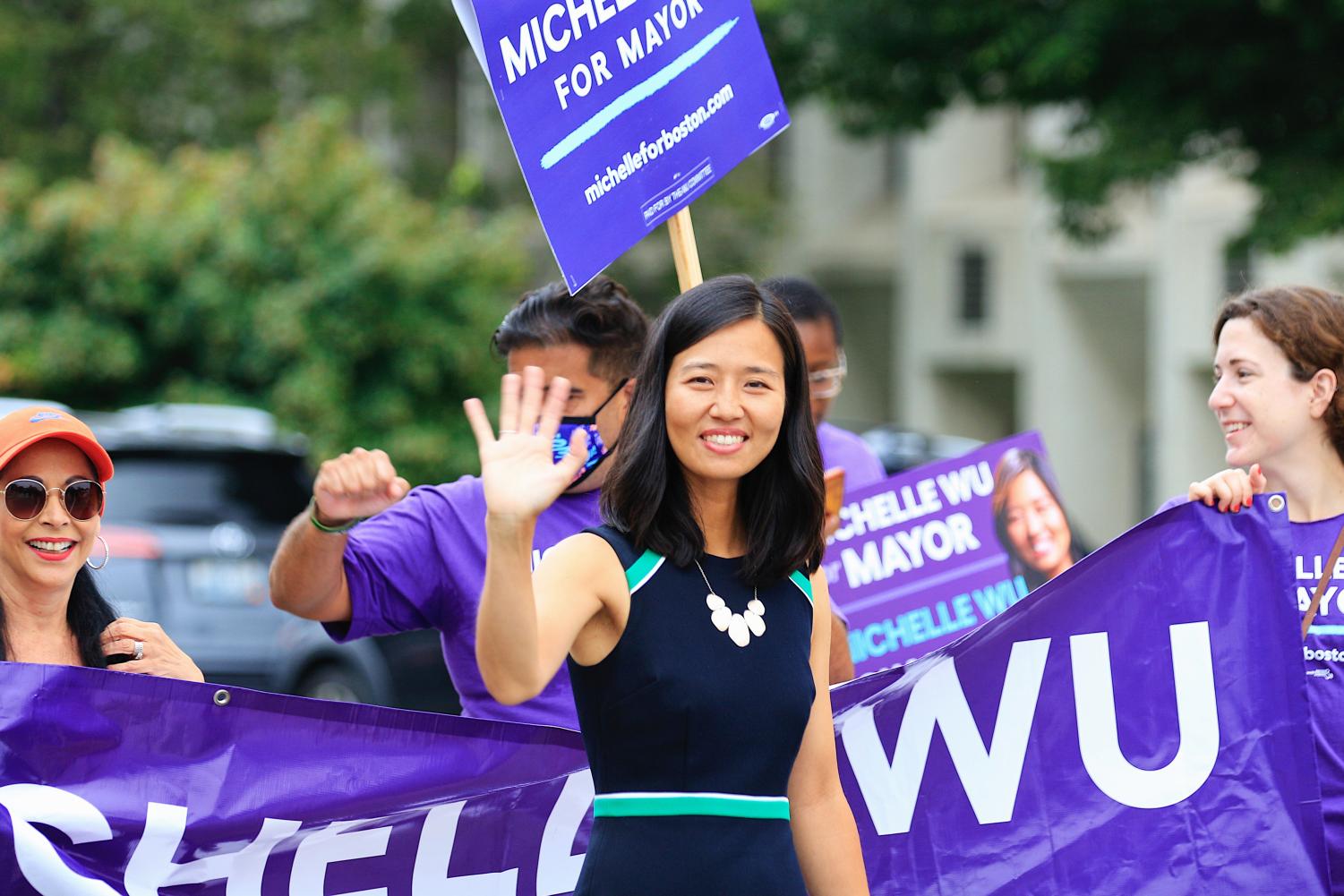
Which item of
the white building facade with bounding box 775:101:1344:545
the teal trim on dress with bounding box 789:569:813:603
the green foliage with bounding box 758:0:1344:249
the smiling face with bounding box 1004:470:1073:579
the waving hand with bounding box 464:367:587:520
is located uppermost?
the white building facade with bounding box 775:101:1344:545

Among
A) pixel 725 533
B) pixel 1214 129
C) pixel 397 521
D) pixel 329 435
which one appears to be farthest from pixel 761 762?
pixel 329 435

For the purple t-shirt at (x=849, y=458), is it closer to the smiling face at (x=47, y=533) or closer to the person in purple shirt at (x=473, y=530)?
the person in purple shirt at (x=473, y=530)

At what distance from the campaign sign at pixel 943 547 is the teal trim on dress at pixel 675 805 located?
110 inches

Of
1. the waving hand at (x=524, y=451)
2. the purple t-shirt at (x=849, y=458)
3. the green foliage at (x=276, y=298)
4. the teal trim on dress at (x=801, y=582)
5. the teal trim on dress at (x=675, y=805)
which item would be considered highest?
the green foliage at (x=276, y=298)

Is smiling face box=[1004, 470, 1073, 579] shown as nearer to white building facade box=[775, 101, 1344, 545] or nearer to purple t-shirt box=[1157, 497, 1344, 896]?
purple t-shirt box=[1157, 497, 1344, 896]

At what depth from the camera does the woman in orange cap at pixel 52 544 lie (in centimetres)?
357

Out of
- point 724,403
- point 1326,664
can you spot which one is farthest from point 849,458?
point 724,403

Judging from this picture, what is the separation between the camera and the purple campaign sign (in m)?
3.84

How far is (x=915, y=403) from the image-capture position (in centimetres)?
2759

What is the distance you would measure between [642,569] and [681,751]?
29 cm

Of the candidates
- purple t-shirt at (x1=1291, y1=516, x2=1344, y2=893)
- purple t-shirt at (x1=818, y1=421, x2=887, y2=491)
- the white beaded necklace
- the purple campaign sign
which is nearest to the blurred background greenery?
purple t-shirt at (x1=818, y1=421, x2=887, y2=491)

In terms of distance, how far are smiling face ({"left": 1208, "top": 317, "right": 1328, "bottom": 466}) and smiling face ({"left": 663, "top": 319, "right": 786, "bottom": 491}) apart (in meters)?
1.28

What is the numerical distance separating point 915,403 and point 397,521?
23.8 m

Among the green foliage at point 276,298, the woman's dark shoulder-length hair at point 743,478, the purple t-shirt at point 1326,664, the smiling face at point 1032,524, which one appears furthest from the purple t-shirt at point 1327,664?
the green foliage at point 276,298
